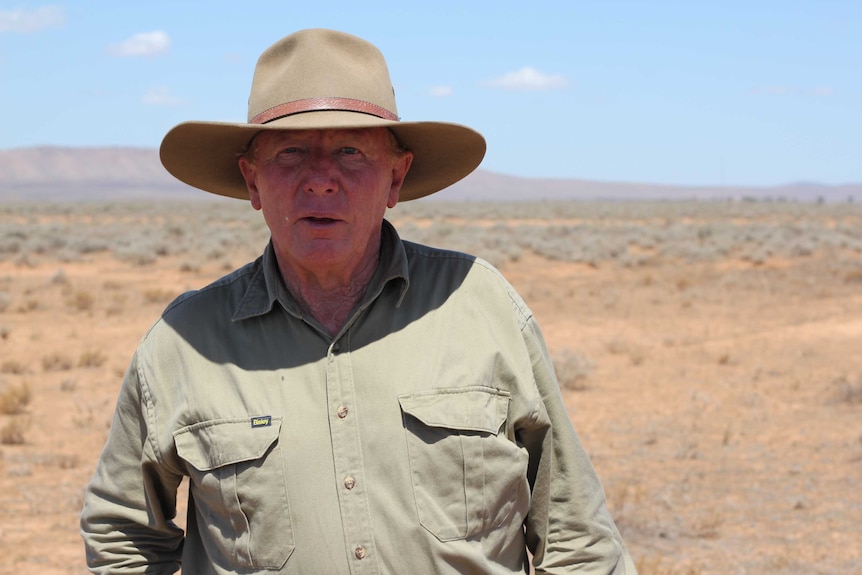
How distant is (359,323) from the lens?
6.36 ft

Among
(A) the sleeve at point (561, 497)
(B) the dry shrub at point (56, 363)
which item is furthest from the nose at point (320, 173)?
(B) the dry shrub at point (56, 363)

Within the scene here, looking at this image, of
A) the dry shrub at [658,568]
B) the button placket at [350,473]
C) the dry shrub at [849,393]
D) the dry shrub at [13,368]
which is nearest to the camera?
the button placket at [350,473]

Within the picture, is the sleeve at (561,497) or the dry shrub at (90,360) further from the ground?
the sleeve at (561,497)

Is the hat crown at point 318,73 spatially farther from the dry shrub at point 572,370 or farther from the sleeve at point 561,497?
the dry shrub at point 572,370

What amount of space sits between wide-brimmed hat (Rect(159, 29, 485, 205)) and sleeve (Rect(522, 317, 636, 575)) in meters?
0.49

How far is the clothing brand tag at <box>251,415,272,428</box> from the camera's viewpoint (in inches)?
71.5

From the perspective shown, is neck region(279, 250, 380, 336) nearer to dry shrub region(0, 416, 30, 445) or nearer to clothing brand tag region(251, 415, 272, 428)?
clothing brand tag region(251, 415, 272, 428)

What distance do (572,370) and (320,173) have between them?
362 inches

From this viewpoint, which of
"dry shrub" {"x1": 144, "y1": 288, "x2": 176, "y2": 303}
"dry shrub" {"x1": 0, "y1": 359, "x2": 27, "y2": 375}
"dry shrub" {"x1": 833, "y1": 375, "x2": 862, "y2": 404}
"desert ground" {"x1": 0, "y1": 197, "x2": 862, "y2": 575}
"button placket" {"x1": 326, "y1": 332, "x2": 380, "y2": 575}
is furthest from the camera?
"dry shrub" {"x1": 144, "y1": 288, "x2": 176, "y2": 303}

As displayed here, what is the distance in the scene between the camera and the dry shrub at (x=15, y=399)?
9.20 m

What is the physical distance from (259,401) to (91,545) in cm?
54

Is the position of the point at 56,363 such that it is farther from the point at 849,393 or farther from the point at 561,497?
the point at 561,497

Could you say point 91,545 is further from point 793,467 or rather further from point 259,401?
point 793,467

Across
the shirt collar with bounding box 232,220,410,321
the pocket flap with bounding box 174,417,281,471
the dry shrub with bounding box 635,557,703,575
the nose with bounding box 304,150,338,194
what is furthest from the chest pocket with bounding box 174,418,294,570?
the dry shrub with bounding box 635,557,703,575
